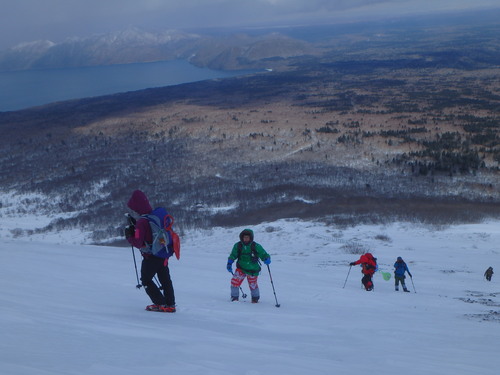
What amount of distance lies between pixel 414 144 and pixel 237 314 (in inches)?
1181

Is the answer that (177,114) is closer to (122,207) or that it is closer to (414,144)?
(414,144)

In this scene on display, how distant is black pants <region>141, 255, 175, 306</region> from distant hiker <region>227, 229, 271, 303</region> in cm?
127

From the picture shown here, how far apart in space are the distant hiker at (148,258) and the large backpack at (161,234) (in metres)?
0.03

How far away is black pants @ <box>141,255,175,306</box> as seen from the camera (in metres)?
5.43

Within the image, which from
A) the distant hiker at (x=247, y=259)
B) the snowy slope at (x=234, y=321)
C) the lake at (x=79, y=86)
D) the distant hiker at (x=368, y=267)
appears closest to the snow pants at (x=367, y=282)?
the distant hiker at (x=368, y=267)

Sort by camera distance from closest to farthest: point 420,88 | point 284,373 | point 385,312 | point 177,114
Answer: point 284,373, point 385,312, point 177,114, point 420,88

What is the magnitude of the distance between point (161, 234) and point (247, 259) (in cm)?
192

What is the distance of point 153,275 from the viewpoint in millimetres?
5488

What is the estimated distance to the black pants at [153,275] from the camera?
17.8 feet

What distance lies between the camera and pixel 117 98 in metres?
77.2

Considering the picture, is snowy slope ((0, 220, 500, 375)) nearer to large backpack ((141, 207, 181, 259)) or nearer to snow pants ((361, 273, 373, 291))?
snow pants ((361, 273, 373, 291))

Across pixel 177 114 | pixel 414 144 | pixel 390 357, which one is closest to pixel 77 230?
pixel 390 357

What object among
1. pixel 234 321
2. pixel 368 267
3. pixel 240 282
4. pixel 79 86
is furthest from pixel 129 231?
pixel 79 86

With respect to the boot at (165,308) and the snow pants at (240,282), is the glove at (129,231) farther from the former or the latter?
the snow pants at (240,282)
